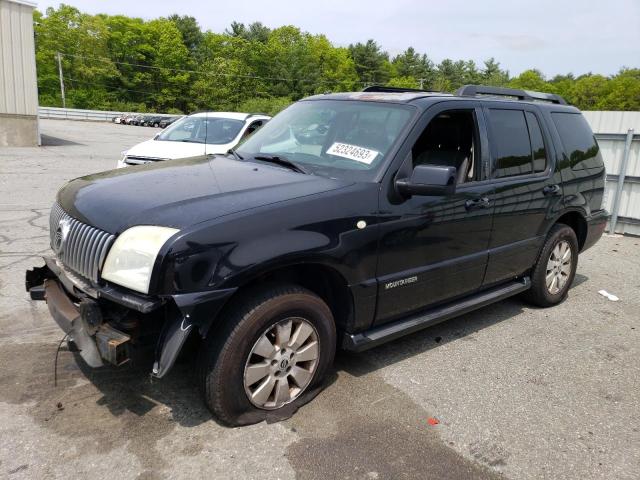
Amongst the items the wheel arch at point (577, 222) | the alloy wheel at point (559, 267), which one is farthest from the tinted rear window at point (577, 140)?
the alloy wheel at point (559, 267)

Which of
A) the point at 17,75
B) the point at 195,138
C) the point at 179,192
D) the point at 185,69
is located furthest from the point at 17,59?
the point at 185,69

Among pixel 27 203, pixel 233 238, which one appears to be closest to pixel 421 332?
pixel 233 238

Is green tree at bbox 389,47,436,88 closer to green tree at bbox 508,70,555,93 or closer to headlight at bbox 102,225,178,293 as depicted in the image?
green tree at bbox 508,70,555,93

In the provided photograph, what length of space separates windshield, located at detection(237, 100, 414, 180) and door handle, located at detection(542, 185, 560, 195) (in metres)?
1.77

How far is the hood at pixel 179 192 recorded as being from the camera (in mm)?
2822

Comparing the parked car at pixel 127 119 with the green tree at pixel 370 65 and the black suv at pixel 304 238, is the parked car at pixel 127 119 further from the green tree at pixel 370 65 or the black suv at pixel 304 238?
the black suv at pixel 304 238

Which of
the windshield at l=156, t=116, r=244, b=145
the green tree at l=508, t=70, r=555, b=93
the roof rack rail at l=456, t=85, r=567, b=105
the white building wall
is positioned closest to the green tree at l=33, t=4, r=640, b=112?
the green tree at l=508, t=70, r=555, b=93

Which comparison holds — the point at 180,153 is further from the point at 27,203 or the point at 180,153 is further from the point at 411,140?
the point at 411,140

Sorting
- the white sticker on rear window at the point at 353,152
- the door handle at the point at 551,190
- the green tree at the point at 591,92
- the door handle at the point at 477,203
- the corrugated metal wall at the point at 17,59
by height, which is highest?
the green tree at the point at 591,92

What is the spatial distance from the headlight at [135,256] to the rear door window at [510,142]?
2.80m

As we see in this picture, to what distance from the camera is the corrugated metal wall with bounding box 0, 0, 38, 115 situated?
57.5 feet

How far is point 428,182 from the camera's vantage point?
11.0 feet

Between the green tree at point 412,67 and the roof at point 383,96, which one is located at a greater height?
the green tree at point 412,67

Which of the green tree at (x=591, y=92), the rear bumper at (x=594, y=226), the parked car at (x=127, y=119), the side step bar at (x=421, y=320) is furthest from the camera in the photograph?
the green tree at (x=591, y=92)
